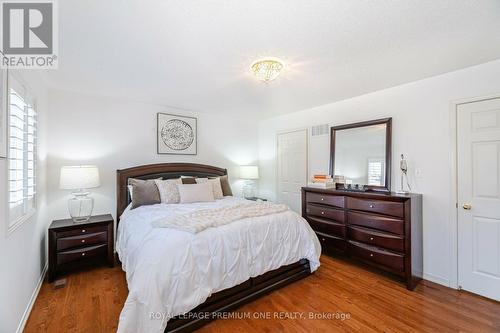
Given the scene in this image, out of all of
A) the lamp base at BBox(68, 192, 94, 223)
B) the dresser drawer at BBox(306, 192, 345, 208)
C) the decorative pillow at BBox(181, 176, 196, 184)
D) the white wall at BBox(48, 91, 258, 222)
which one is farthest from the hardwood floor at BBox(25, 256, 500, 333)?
the decorative pillow at BBox(181, 176, 196, 184)

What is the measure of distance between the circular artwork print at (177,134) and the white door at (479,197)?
3.90 metres

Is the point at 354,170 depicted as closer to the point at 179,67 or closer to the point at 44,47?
the point at 179,67

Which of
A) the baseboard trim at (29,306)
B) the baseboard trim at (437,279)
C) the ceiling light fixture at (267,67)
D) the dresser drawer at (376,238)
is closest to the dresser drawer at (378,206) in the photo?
the dresser drawer at (376,238)

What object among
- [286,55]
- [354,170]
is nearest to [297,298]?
A: [354,170]

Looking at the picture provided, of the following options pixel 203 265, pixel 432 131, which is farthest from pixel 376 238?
pixel 203 265

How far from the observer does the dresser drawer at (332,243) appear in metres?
3.05

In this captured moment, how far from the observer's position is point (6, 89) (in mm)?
1562

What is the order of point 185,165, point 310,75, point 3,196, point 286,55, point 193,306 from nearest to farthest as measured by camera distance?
point 3,196
point 193,306
point 286,55
point 310,75
point 185,165

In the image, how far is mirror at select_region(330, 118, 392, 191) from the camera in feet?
9.91

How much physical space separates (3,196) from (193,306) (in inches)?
60.3

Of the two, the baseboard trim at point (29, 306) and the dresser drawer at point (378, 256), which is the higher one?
the dresser drawer at point (378, 256)

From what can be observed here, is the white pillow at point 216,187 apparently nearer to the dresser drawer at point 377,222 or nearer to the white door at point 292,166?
the white door at point 292,166

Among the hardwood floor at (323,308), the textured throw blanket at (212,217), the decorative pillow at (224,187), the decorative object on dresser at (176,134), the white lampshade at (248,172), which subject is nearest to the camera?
the hardwood floor at (323,308)

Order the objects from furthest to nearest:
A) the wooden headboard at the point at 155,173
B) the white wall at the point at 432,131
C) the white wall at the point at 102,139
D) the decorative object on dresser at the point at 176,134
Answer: the decorative object on dresser at the point at 176,134
the wooden headboard at the point at 155,173
the white wall at the point at 102,139
the white wall at the point at 432,131
